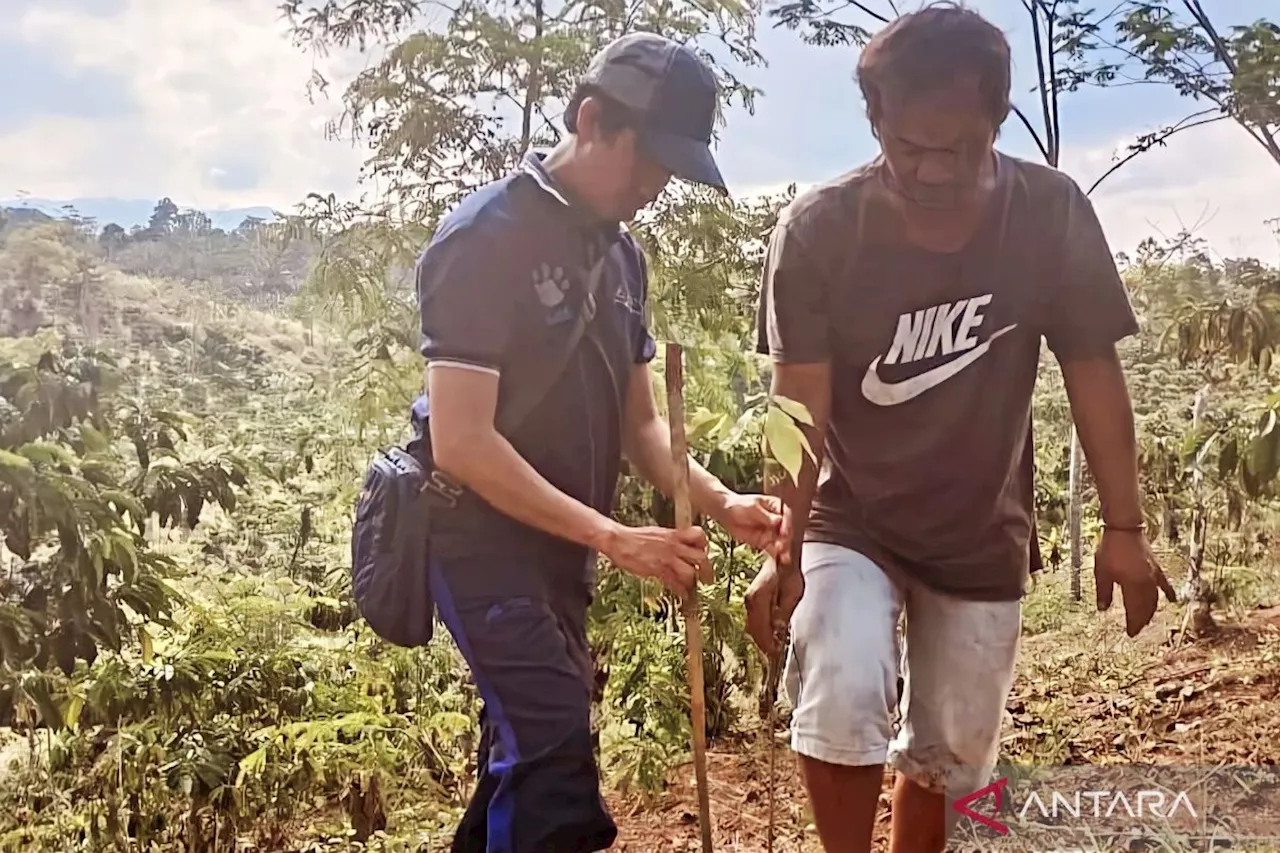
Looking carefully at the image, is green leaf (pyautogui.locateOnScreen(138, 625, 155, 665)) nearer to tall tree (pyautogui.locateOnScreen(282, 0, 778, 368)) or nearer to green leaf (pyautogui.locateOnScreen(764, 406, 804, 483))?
tall tree (pyautogui.locateOnScreen(282, 0, 778, 368))

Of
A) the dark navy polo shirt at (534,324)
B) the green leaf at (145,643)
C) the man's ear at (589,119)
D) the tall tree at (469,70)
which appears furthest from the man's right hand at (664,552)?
the green leaf at (145,643)

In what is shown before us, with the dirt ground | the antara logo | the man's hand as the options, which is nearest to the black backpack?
the dirt ground

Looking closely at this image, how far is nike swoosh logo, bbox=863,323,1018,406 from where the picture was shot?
157 cm

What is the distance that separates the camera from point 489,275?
1376mm

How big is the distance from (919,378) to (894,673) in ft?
1.30

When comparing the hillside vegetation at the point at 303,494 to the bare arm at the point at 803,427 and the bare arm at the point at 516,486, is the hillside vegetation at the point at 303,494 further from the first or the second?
the bare arm at the point at 516,486

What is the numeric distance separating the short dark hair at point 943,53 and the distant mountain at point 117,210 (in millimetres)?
965

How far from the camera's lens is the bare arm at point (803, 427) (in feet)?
5.10

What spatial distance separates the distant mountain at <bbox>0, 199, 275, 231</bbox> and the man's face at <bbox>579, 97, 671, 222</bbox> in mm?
613

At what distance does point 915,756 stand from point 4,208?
157 centimetres

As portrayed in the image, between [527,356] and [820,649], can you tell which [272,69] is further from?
[820,649]

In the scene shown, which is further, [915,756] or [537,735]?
[915,756]

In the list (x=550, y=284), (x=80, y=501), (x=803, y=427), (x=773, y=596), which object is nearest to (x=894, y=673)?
(x=773, y=596)

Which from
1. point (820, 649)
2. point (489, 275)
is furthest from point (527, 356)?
point (820, 649)
